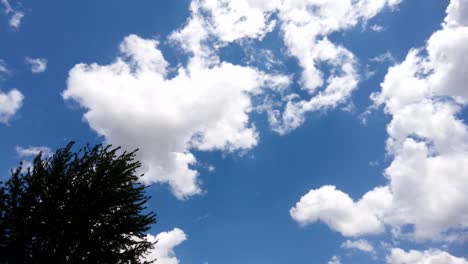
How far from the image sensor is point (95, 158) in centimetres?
1523

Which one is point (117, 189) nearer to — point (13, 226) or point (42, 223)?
point (42, 223)

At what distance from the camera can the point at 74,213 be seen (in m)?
13.5

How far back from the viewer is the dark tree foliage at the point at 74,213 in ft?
43.0

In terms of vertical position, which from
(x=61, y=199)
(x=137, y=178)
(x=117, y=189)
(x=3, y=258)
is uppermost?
(x=137, y=178)

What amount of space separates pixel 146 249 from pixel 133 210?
1.88 m

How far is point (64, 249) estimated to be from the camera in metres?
13.2

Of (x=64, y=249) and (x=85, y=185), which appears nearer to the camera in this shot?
(x=64, y=249)

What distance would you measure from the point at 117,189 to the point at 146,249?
3027 millimetres

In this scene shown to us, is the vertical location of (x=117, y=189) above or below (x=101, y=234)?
above

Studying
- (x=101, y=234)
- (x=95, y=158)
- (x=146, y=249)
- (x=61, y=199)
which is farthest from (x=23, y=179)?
(x=146, y=249)

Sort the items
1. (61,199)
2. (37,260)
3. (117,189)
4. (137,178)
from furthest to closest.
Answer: (137,178) → (117,189) → (61,199) → (37,260)

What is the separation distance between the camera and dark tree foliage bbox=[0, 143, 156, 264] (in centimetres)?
1309

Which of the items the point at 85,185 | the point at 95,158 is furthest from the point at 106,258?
the point at 95,158

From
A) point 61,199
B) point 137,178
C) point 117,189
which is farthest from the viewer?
point 137,178
